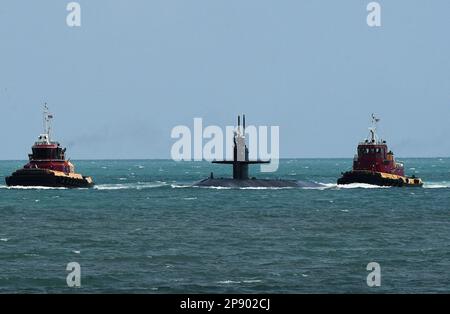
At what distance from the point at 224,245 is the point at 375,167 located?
80498 mm

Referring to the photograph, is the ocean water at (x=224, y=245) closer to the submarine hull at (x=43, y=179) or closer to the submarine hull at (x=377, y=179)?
the submarine hull at (x=43, y=179)

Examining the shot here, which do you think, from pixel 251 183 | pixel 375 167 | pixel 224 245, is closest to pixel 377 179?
pixel 375 167

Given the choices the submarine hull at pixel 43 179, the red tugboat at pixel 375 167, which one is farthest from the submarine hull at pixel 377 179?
the submarine hull at pixel 43 179

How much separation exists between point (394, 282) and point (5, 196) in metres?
85.4

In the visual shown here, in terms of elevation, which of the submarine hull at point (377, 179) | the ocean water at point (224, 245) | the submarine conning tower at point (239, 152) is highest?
the submarine conning tower at point (239, 152)

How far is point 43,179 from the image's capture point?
130375mm

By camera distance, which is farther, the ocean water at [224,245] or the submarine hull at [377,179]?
the submarine hull at [377,179]

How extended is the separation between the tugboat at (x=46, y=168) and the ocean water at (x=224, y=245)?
23.7 metres

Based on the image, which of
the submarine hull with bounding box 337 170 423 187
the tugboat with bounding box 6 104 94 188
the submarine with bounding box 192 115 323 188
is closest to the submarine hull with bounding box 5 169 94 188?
the tugboat with bounding box 6 104 94 188

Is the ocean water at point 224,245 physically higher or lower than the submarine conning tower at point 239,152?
lower

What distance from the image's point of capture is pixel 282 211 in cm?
8919

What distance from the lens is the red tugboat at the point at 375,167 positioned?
13050 centimetres
